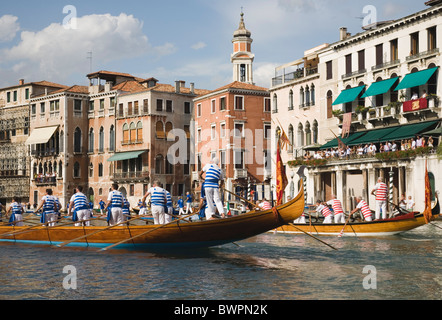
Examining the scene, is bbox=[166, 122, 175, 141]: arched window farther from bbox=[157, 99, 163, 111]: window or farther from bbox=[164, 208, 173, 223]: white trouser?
bbox=[164, 208, 173, 223]: white trouser

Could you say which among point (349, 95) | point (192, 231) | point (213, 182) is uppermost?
point (349, 95)

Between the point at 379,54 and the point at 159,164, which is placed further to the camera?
the point at 159,164

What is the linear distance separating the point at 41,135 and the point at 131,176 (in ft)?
40.1

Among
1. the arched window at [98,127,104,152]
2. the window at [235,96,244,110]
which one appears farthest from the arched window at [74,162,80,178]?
the window at [235,96,244,110]

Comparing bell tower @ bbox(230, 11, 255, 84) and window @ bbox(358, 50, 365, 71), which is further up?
bell tower @ bbox(230, 11, 255, 84)

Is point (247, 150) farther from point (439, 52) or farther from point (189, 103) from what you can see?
point (439, 52)

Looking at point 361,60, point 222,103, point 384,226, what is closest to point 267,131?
point 222,103

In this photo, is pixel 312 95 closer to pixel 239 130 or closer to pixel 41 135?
pixel 239 130

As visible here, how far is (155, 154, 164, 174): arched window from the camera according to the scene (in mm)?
59031

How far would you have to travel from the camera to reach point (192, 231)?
16.3m

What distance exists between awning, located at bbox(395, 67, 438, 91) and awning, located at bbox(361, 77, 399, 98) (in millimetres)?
1116

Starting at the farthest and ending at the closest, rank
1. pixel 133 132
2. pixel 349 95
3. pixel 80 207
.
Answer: pixel 133 132 < pixel 349 95 < pixel 80 207
